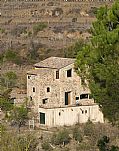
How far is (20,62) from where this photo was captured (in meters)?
44.0

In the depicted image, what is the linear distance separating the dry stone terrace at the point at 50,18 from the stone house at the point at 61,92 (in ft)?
65.2

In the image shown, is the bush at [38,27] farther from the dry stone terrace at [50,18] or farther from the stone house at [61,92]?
the stone house at [61,92]

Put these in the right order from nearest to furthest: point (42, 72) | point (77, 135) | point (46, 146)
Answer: point (46, 146), point (77, 135), point (42, 72)

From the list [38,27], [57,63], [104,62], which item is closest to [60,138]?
[57,63]

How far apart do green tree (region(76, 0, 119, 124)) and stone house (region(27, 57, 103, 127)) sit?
13057mm

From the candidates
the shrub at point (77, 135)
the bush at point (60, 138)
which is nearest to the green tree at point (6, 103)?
the shrub at point (77, 135)

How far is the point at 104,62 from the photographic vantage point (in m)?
16.0

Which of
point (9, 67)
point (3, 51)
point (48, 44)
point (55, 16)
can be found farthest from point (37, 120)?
point (55, 16)

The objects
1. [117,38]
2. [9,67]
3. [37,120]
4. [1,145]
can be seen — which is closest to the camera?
[1,145]

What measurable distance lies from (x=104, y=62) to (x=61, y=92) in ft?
50.1

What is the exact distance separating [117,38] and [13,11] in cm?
5285

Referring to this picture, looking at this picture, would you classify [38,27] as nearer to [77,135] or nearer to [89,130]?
[89,130]

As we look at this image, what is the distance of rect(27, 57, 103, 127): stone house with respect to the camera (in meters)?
30.0

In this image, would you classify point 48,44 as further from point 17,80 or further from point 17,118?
point 17,118
